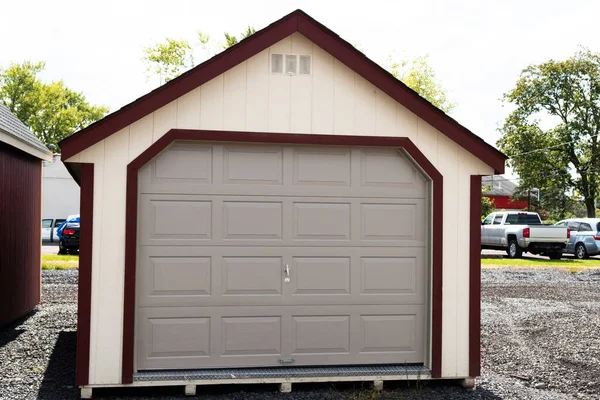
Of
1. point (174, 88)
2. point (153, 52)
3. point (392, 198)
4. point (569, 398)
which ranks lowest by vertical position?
point (569, 398)

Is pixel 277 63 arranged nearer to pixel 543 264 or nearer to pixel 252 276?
pixel 252 276

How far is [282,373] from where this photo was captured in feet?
24.4

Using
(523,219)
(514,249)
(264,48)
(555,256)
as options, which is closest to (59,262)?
(264,48)

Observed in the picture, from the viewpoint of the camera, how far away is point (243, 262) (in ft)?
24.7

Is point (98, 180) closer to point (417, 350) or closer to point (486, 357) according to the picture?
point (417, 350)

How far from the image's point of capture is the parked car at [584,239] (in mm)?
27750

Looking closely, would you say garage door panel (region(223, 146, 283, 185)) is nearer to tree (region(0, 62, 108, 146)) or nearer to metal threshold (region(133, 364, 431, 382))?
metal threshold (region(133, 364, 431, 382))

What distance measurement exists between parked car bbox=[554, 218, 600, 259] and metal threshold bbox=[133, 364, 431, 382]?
21.6 m

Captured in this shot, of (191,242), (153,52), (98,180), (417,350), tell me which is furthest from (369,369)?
(153,52)

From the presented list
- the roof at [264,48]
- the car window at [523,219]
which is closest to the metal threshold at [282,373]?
the roof at [264,48]

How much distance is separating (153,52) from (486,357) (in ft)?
132

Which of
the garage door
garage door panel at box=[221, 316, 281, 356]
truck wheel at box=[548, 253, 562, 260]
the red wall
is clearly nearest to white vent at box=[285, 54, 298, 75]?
the garage door

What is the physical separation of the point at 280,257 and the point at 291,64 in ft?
6.61

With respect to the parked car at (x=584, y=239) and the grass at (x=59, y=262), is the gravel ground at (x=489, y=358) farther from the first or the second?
the parked car at (x=584, y=239)
